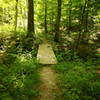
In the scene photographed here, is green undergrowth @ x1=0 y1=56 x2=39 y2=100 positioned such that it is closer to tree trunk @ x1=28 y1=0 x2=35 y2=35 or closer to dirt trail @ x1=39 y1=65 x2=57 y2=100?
dirt trail @ x1=39 y1=65 x2=57 y2=100

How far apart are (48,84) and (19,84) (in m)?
1.11

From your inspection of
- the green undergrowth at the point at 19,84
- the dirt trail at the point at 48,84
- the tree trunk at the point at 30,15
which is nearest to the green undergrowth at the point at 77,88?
the dirt trail at the point at 48,84

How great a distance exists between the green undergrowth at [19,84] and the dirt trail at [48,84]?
0.76ft

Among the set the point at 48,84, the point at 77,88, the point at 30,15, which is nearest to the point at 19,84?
the point at 48,84

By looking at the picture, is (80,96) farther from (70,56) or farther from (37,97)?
(70,56)

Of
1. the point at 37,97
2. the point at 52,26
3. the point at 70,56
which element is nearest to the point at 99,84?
the point at 37,97

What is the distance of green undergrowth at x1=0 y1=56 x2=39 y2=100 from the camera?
4.34m

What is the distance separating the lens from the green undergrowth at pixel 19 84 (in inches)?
171

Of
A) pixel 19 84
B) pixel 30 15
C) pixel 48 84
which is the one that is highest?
pixel 30 15

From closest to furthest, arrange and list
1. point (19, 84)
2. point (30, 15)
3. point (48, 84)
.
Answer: point (19, 84) → point (48, 84) → point (30, 15)

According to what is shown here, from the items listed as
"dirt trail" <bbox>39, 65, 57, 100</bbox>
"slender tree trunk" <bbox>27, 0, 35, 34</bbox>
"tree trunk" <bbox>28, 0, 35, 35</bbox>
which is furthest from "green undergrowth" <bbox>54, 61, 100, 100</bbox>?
"slender tree trunk" <bbox>27, 0, 35, 34</bbox>

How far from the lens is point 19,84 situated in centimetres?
488

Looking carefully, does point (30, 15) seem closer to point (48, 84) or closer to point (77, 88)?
point (48, 84)

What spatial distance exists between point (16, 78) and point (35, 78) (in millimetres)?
723
